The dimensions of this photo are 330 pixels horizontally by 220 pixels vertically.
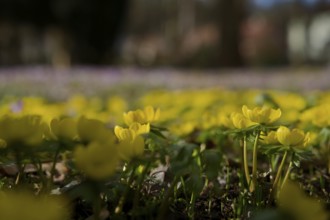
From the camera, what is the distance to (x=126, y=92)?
609 centimetres

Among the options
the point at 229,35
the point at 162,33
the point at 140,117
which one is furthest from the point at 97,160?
the point at 162,33

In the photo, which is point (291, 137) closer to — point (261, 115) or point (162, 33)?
point (261, 115)

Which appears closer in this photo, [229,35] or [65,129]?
[65,129]

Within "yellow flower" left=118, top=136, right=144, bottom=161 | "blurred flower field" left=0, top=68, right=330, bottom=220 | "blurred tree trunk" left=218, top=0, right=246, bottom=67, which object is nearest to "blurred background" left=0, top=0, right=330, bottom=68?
"blurred tree trunk" left=218, top=0, right=246, bottom=67

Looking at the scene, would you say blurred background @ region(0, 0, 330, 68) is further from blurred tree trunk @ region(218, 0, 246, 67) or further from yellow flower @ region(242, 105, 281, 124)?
yellow flower @ region(242, 105, 281, 124)

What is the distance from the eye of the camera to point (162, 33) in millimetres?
41844

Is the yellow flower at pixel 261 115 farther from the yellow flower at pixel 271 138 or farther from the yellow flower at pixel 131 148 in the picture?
the yellow flower at pixel 131 148

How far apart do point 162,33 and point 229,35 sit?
84.9ft

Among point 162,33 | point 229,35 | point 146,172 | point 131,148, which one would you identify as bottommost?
point 162,33

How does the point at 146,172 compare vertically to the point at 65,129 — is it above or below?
below

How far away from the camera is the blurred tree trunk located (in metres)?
15.8

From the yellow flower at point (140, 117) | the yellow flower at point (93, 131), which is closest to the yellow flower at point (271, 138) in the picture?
the yellow flower at point (140, 117)

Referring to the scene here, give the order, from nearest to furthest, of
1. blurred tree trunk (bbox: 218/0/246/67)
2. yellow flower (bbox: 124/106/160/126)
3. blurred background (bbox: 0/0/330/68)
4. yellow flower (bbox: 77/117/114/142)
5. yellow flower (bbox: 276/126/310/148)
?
yellow flower (bbox: 77/117/114/142), yellow flower (bbox: 276/126/310/148), yellow flower (bbox: 124/106/160/126), blurred tree trunk (bbox: 218/0/246/67), blurred background (bbox: 0/0/330/68)

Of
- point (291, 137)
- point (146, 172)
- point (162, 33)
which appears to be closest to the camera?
point (291, 137)
